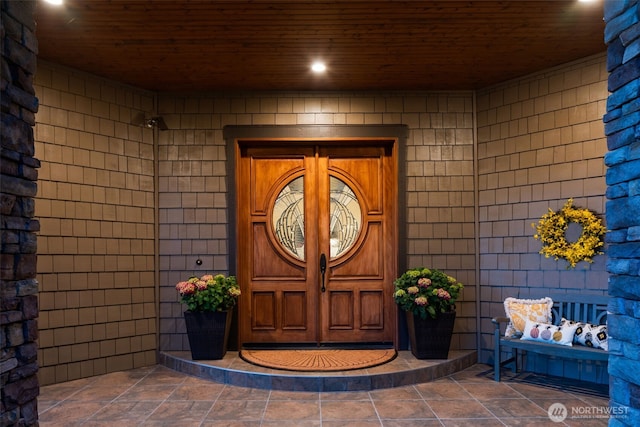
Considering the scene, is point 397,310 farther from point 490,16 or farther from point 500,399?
point 490,16

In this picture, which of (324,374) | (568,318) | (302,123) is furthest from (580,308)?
(302,123)

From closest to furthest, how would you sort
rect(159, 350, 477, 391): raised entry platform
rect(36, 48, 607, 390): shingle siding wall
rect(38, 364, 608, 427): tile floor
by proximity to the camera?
rect(38, 364, 608, 427): tile floor → rect(159, 350, 477, 391): raised entry platform → rect(36, 48, 607, 390): shingle siding wall

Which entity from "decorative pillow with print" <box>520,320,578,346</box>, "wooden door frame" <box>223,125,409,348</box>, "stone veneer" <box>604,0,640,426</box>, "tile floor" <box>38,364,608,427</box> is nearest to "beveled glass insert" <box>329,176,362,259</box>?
"wooden door frame" <box>223,125,409,348</box>

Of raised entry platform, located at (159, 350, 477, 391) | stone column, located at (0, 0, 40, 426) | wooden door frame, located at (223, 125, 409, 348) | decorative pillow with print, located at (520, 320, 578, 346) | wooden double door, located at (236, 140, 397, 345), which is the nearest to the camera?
stone column, located at (0, 0, 40, 426)

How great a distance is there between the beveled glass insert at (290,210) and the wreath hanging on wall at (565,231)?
96.8 inches

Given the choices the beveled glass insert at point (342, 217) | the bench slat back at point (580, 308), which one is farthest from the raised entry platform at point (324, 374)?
the beveled glass insert at point (342, 217)

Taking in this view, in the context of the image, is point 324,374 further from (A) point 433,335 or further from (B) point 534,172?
(B) point 534,172

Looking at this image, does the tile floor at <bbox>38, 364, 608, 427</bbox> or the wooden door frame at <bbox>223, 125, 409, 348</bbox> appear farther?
the wooden door frame at <bbox>223, 125, 409, 348</bbox>

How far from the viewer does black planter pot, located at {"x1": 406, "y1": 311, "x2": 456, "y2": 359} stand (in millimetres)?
4590

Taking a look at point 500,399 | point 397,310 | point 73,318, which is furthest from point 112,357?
point 500,399

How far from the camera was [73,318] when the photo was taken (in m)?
4.49

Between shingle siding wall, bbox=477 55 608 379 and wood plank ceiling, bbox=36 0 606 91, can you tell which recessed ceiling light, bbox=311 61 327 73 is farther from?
shingle siding wall, bbox=477 55 608 379

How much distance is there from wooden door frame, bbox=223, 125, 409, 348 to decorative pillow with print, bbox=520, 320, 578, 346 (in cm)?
140

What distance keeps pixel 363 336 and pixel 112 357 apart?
8.70 ft
